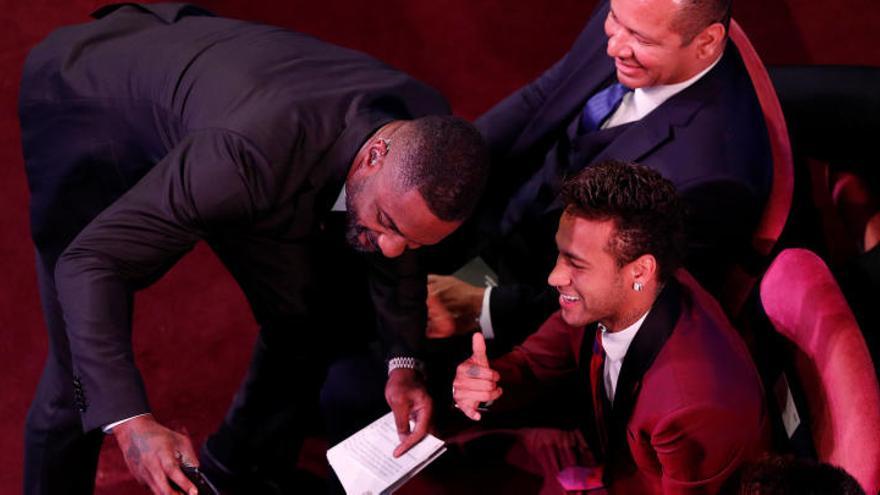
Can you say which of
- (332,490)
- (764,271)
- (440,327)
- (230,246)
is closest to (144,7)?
(230,246)

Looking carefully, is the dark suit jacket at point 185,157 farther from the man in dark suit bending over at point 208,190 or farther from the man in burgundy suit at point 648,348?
the man in burgundy suit at point 648,348

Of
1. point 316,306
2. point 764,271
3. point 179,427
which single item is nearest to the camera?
point 764,271

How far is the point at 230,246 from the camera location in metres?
2.04

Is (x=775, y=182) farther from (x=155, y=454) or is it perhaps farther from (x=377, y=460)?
(x=155, y=454)

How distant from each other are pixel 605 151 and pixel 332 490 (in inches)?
42.4

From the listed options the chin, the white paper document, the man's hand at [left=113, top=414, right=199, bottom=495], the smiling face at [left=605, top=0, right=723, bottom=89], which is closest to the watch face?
the man's hand at [left=113, top=414, right=199, bottom=495]

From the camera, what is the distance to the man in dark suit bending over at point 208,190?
5.44ft

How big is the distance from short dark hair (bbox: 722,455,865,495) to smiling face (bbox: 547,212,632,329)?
1.46ft

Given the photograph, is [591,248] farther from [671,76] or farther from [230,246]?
[230,246]

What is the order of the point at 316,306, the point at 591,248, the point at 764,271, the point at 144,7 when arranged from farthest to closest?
1. the point at 316,306
2. the point at 144,7
3. the point at 764,271
4. the point at 591,248

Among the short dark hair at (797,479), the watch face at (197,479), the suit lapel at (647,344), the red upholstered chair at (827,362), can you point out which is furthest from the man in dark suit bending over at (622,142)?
the watch face at (197,479)

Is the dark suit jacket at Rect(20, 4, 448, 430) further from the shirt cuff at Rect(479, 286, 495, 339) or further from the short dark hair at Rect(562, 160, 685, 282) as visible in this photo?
the short dark hair at Rect(562, 160, 685, 282)

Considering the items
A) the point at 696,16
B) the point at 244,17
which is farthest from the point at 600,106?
the point at 244,17

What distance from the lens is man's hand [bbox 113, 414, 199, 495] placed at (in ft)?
5.20
